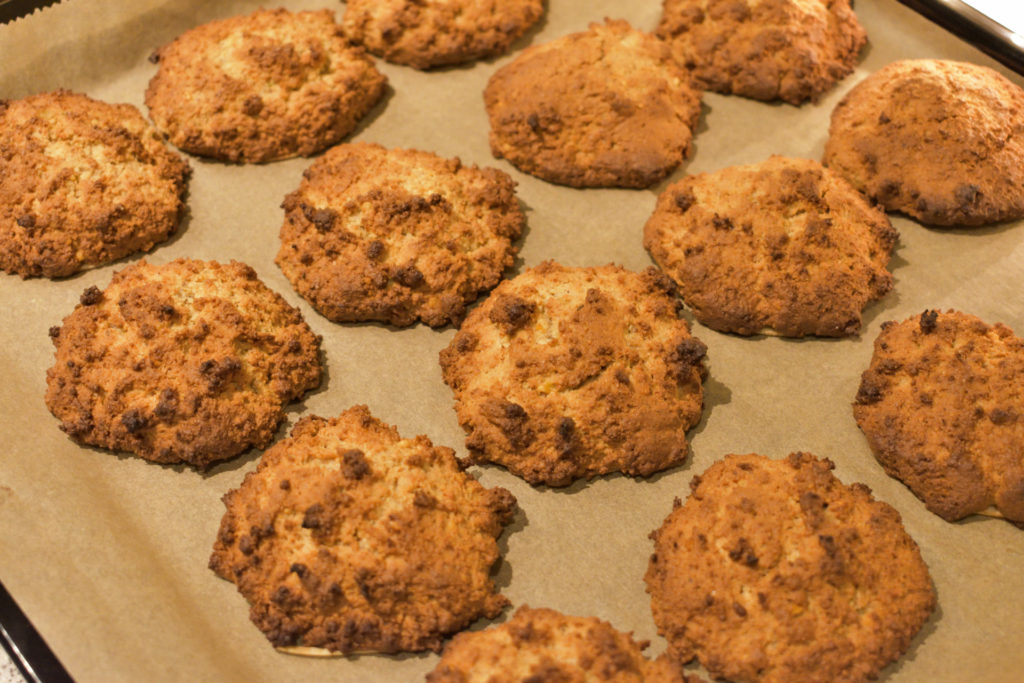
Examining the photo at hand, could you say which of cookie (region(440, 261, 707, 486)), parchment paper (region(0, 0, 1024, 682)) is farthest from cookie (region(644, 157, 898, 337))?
cookie (region(440, 261, 707, 486))

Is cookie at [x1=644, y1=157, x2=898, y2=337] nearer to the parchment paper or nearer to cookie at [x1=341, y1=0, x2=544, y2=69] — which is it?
the parchment paper

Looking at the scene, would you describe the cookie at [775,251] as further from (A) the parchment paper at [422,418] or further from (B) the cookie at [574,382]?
(B) the cookie at [574,382]

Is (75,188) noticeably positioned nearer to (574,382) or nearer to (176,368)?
(176,368)

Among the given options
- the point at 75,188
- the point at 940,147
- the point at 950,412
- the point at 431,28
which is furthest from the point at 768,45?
the point at 75,188

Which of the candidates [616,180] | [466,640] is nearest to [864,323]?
[616,180]

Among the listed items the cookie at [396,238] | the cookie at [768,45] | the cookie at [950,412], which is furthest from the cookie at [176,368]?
the cookie at [768,45]

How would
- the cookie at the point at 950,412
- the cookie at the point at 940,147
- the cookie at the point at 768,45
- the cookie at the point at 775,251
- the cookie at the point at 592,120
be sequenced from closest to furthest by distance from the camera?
the cookie at the point at 950,412 → the cookie at the point at 775,251 → the cookie at the point at 940,147 → the cookie at the point at 592,120 → the cookie at the point at 768,45

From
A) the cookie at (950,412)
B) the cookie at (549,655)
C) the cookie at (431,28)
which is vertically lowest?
the cookie at (549,655)
